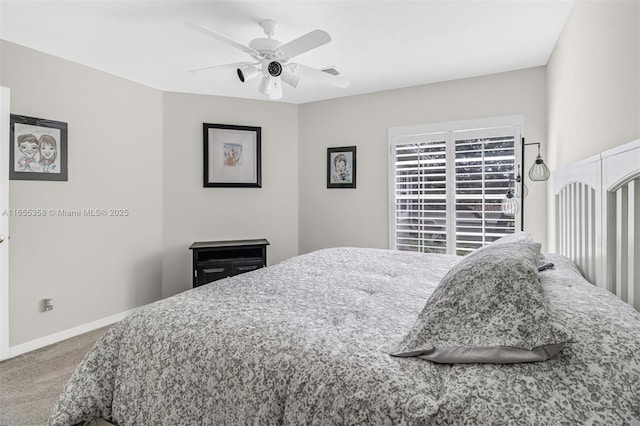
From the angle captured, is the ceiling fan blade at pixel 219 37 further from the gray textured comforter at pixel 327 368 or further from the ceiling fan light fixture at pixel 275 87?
the gray textured comforter at pixel 327 368

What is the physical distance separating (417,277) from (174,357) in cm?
126

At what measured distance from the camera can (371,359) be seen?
3.24 ft

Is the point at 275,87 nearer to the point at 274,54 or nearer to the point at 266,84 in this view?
the point at 266,84

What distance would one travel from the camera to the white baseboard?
114 inches

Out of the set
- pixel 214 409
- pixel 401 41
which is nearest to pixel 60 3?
pixel 401 41

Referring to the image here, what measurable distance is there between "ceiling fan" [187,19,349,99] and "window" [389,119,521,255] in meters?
1.53

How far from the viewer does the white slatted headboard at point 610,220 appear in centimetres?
115

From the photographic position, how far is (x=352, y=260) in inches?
94.4

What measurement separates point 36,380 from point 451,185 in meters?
3.89

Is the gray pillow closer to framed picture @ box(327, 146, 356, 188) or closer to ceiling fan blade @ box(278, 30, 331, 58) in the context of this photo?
ceiling fan blade @ box(278, 30, 331, 58)

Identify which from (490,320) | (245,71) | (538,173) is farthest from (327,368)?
(538,173)

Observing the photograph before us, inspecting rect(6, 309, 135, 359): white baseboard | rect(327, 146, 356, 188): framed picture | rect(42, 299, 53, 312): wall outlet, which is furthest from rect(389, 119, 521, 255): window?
rect(42, 299, 53, 312): wall outlet

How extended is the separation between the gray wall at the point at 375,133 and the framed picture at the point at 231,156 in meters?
0.65

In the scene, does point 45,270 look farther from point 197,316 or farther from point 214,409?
point 214,409
